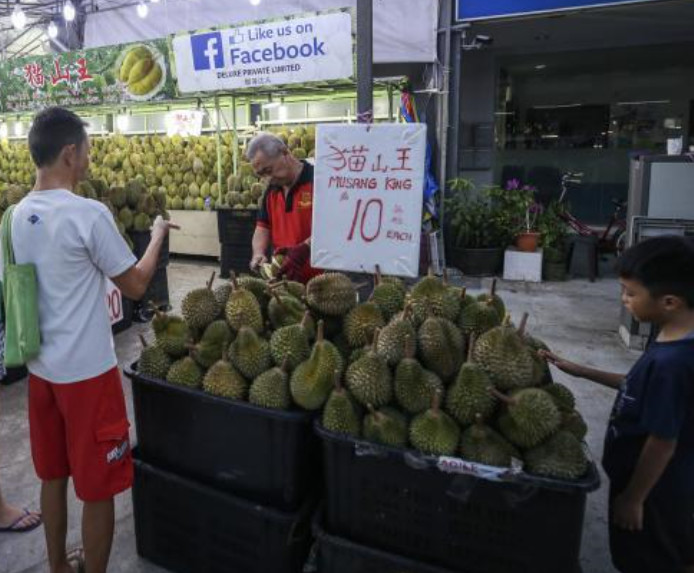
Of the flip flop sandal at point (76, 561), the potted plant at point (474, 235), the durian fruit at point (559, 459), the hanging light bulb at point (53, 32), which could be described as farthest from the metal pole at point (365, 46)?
the hanging light bulb at point (53, 32)

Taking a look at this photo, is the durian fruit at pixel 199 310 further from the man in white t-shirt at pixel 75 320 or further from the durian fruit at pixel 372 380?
the durian fruit at pixel 372 380

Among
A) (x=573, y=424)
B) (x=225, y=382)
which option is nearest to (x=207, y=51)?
(x=225, y=382)

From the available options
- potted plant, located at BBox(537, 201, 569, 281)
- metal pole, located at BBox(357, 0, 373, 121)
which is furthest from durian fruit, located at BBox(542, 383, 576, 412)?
potted plant, located at BBox(537, 201, 569, 281)

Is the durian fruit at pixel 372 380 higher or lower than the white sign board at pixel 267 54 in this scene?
lower

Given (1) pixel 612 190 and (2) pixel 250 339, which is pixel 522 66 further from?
(2) pixel 250 339

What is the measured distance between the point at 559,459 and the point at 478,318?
0.54 metres

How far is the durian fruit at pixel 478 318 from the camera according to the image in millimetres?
1794

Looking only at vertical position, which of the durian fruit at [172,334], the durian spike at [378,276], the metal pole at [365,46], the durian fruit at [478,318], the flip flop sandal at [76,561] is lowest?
the flip flop sandal at [76,561]

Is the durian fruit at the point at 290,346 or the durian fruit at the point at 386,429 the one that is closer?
the durian fruit at the point at 386,429

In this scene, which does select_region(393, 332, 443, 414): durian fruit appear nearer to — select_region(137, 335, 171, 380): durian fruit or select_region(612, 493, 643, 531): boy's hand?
select_region(612, 493, 643, 531): boy's hand

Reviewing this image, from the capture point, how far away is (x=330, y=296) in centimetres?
189

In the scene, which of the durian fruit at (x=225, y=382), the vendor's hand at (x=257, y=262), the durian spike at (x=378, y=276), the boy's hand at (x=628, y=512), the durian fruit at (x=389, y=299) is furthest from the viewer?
the vendor's hand at (x=257, y=262)

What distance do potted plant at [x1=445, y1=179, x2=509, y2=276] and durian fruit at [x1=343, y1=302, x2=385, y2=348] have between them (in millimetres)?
5090

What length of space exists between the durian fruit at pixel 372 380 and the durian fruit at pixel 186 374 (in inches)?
20.6
